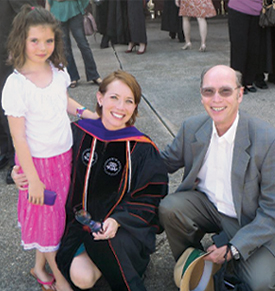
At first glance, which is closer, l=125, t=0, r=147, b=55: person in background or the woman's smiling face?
the woman's smiling face

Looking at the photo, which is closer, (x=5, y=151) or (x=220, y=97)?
(x=220, y=97)

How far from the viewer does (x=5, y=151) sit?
402cm

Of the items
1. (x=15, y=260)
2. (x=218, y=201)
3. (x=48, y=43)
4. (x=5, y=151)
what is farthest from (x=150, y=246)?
(x=5, y=151)

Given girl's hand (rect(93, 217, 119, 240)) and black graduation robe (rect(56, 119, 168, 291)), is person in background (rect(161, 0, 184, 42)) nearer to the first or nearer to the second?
black graduation robe (rect(56, 119, 168, 291))

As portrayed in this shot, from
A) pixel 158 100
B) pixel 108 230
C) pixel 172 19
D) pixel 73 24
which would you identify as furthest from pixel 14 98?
pixel 172 19

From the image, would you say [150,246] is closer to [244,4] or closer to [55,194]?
[55,194]

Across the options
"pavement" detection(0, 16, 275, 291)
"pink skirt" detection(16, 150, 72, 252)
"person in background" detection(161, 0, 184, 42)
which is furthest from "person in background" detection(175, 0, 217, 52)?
"pink skirt" detection(16, 150, 72, 252)

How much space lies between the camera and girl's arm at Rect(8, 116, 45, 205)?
2.26 m

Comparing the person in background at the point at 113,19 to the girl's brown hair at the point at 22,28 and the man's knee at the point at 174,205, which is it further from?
the man's knee at the point at 174,205

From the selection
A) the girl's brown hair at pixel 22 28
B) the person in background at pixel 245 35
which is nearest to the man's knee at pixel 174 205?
the girl's brown hair at pixel 22 28

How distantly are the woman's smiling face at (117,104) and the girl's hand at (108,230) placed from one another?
50cm

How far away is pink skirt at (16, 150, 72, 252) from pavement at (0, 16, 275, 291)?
328mm

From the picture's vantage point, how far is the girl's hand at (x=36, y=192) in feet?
7.53

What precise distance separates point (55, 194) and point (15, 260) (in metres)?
0.74
